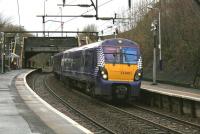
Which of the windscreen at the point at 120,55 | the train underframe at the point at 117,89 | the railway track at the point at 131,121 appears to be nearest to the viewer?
the railway track at the point at 131,121

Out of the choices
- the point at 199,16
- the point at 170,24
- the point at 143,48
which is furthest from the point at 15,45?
the point at 199,16

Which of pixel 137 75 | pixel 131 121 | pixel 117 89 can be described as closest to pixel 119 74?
pixel 117 89

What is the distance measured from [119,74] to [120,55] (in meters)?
1.01

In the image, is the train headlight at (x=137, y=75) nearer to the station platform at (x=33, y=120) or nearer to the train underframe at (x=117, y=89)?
the train underframe at (x=117, y=89)

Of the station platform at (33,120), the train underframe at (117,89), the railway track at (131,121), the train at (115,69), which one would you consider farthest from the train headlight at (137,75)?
the station platform at (33,120)

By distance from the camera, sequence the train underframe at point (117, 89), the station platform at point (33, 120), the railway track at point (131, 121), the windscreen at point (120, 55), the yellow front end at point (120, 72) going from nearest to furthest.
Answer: the station platform at point (33, 120) → the railway track at point (131, 121) → the train underframe at point (117, 89) → the yellow front end at point (120, 72) → the windscreen at point (120, 55)

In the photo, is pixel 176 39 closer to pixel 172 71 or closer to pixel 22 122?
pixel 172 71

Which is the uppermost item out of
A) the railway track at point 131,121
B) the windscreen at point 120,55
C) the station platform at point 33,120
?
the windscreen at point 120,55

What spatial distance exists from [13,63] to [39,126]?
6482cm

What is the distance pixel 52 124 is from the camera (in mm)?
14273

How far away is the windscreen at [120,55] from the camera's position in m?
23.3

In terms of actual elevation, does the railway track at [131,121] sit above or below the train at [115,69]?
below

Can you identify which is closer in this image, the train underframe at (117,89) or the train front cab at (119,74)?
the train underframe at (117,89)

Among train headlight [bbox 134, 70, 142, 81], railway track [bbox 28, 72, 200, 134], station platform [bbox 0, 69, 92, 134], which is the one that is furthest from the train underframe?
station platform [bbox 0, 69, 92, 134]
